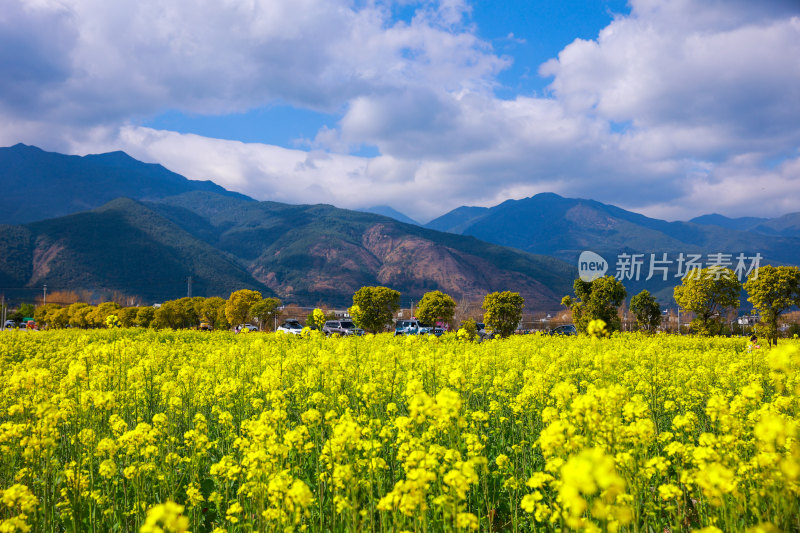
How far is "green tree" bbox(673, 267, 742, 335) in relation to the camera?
20281mm

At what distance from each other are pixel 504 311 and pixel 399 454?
19.7 m

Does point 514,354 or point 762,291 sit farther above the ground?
point 762,291

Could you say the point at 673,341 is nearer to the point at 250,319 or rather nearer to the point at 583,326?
the point at 583,326

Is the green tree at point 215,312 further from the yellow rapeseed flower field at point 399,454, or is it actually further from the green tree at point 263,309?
the yellow rapeseed flower field at point 399,454

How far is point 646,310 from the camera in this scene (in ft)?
80.5

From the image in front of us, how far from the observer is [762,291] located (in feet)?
58.0

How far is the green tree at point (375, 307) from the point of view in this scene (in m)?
24.1

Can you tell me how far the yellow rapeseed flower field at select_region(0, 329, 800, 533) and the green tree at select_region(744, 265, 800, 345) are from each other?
11.3 metres

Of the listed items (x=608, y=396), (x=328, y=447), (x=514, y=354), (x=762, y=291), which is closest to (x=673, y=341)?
(x=762, y=291)

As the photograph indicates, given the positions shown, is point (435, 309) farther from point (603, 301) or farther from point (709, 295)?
point (709, 295)

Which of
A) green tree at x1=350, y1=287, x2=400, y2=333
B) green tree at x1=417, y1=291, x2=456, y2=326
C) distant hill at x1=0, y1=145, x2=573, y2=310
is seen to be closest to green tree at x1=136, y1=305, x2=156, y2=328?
green tree at x1=350, y1=287, x2=400, y2=333

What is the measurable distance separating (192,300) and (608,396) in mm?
38322

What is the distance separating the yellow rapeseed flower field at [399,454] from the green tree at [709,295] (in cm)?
1330

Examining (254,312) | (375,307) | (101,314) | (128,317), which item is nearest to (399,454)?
(375,307)
